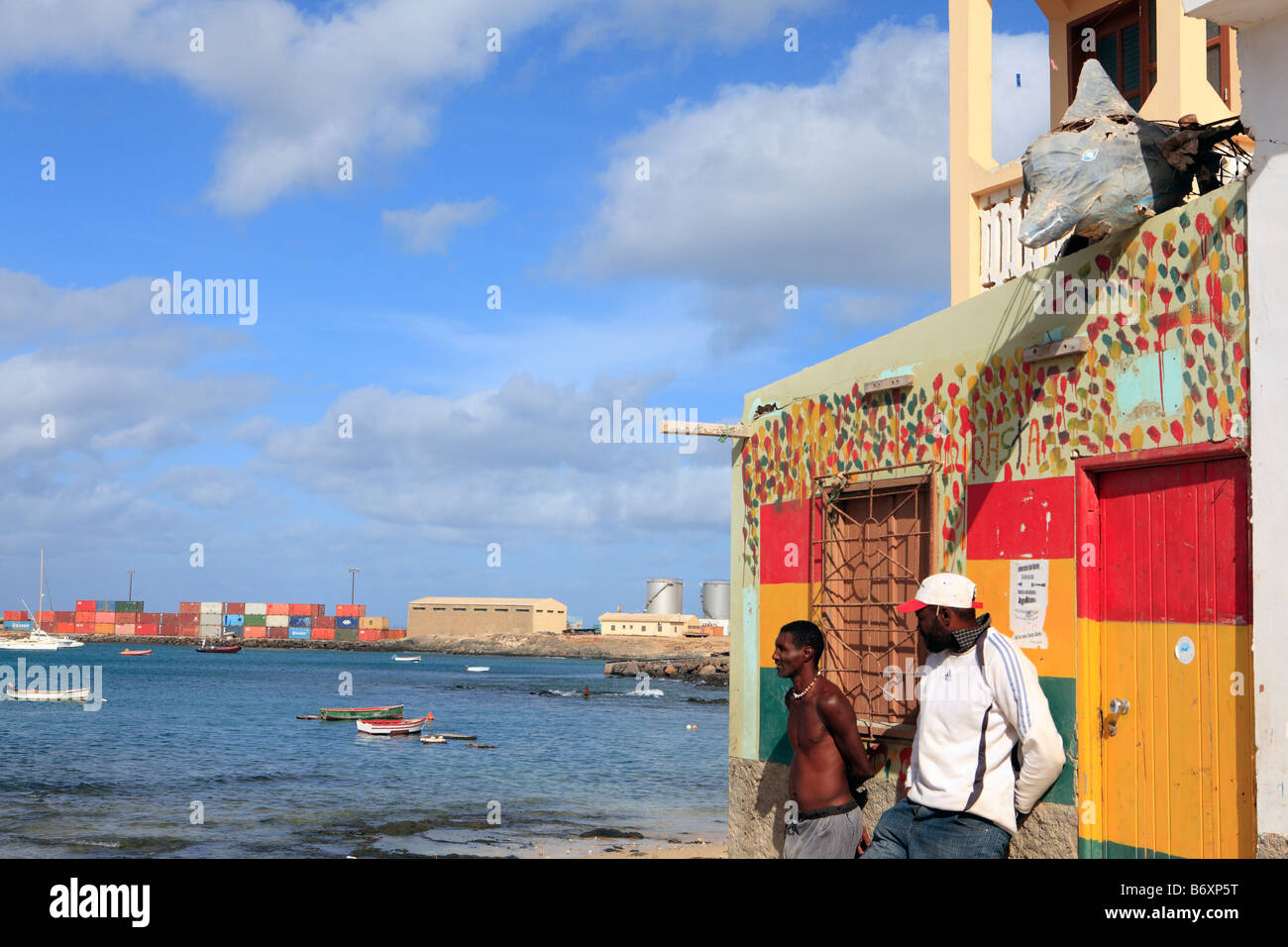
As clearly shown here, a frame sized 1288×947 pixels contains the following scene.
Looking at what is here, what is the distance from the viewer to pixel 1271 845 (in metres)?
5.31

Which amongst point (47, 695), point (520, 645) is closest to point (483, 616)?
point (520, 645)

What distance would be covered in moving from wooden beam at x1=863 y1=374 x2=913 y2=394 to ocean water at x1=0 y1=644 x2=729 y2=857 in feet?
40.8

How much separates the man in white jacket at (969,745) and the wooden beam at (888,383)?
2735 millimetres

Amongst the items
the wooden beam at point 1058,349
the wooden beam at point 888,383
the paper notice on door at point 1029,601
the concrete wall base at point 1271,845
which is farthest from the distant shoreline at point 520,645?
the concrete wall base at point 1271,845

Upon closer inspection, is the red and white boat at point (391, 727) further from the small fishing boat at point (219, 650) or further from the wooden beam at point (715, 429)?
the small fishing boat at point (219, 650)

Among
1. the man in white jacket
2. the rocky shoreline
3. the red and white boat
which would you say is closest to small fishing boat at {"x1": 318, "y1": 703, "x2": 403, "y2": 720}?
the red and white boat

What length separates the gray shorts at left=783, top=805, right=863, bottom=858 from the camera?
6.29m

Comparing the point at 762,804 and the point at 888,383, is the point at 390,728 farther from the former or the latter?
the point at 888,383

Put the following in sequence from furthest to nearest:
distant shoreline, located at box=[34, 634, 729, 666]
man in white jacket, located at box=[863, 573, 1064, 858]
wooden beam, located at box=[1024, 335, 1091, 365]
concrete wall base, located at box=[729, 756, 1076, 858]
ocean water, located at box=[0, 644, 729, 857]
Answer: distant shoreline, located at box=[34, 634, 729, 666] → ocean water, located at box=[0, 644, 729, 857] → concrete wall base, located at box=[729, 756, 1076, 858] → wooden beam, located at box=[1024, 335, 1091, 365] → man in white jacket, located at box=[863, 573, 1064, 858]

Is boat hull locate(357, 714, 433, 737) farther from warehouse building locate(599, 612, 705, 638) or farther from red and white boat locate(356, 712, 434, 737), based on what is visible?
warehouse building locate(599, 612, 705, 638)

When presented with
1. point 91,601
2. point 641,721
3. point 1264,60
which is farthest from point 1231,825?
point 91,601

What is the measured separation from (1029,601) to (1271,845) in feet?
6.37

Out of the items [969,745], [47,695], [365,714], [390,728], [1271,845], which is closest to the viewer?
[1271,845]

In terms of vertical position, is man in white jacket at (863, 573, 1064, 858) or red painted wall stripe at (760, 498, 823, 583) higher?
red painted wall stripe at (760, 498, 823, 583)
